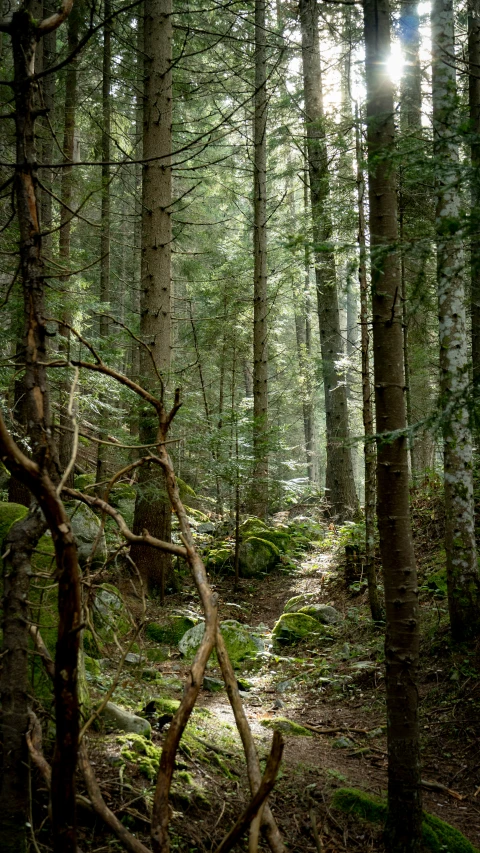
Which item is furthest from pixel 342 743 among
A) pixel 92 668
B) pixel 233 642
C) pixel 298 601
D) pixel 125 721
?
pixel 298 601

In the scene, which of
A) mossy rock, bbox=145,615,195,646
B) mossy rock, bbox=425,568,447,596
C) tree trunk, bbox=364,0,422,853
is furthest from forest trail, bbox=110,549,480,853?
mossy rock, bbox=425,568,447,596

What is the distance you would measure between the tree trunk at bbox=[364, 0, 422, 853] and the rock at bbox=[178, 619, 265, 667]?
12.4 ft

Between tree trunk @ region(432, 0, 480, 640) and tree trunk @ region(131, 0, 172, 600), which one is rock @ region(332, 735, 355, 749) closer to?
tree trunk @ region(432, 0, 480, 640)

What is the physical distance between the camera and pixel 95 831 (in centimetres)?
297

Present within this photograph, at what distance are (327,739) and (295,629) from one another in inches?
111

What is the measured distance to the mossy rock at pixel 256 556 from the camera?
35.7 ft

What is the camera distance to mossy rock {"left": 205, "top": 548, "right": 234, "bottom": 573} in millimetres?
10562

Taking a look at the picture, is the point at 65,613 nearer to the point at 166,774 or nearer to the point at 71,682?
the point at 71,682

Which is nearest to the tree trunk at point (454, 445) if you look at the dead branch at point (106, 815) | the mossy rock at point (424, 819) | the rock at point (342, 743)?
the rock at point (342, 743)

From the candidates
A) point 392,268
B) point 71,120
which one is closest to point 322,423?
point 71,120

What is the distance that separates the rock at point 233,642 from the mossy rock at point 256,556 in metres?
2.80

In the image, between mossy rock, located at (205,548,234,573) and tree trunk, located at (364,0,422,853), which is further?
mossy rock, located at (205,548,234,573)

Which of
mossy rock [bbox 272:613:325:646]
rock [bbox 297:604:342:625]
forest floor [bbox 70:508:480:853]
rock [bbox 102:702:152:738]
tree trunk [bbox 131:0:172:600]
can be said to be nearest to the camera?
forest floor [bbox 70:508:480:853]

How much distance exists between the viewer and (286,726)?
5.44 metres
